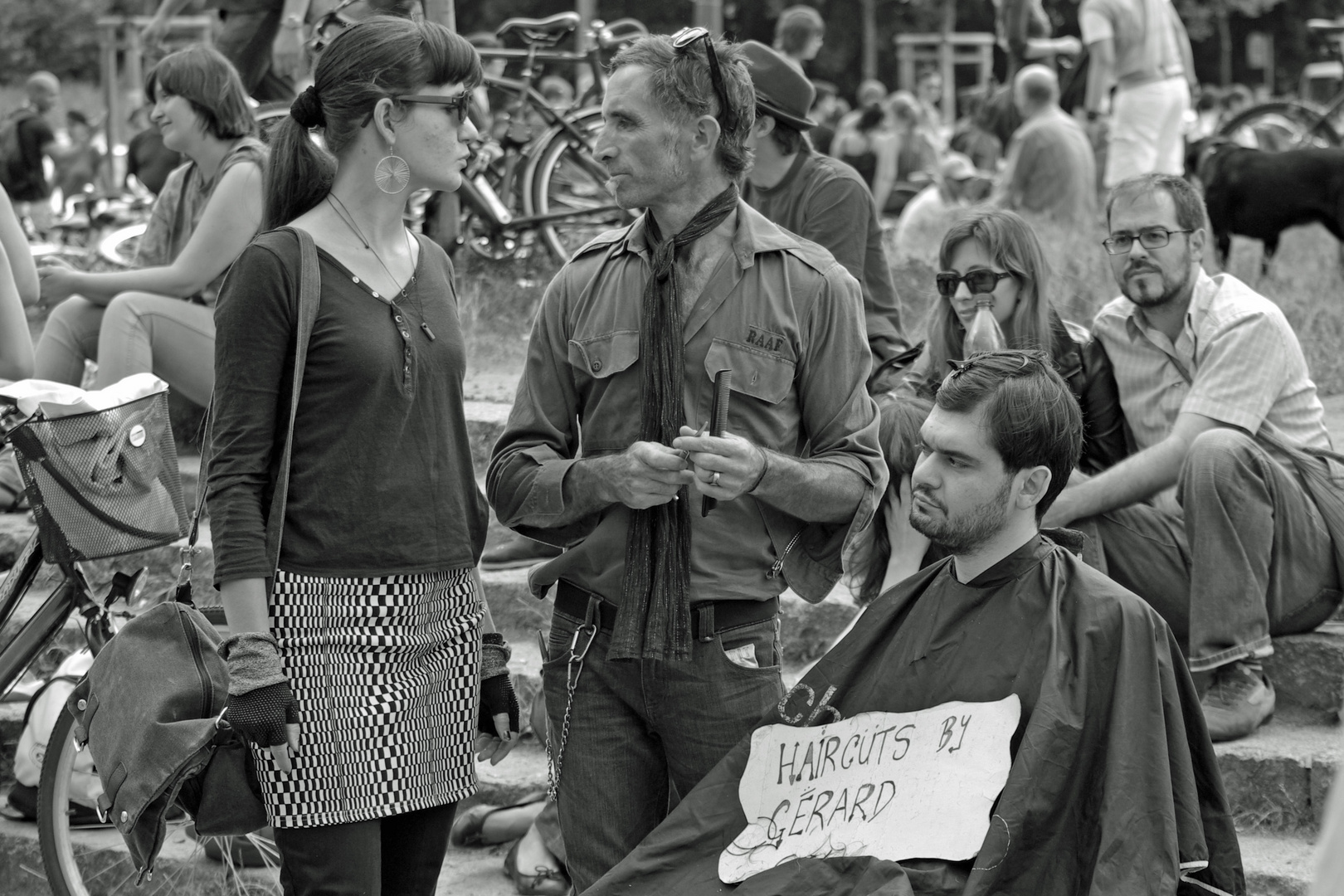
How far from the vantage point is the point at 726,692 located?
284 centimetres

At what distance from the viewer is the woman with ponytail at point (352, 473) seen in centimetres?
264

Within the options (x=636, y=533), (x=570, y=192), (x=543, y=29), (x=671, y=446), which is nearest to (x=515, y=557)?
(x=636, y=533)

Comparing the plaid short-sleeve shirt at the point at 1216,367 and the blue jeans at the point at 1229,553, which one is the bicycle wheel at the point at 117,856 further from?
the plaid short-sleeve shirt at the point at 1216,367

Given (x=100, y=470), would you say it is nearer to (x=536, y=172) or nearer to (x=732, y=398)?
(x=732, y=398)

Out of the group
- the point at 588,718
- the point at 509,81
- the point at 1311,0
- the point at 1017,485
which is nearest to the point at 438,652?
the point at 588,718

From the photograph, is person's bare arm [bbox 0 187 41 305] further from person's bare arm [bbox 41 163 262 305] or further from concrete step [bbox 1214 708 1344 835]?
concrete step [bbox 1214 708 1344 835]

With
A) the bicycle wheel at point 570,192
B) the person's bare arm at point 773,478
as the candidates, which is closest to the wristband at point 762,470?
Result: the person's bare arm at point 773,478

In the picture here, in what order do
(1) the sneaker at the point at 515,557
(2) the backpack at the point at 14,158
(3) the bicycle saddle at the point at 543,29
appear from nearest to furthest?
→ 1. (1) the sneaker at the point at 515,557
2. (3) the bicycle saddle at the point at 543,29
3. (2) the backpack at the point at 14,158

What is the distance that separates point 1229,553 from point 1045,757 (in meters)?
1.65

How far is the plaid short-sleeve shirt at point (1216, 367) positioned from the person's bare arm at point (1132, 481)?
0.09 metres

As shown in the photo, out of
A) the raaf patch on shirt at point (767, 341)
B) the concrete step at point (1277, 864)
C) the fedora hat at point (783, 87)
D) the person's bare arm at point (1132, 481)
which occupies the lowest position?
the concrete step at point (1277, 864)

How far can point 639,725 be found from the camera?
2920 mm

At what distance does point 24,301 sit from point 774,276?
2.48m

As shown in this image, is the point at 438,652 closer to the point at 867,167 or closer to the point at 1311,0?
the point at 867,167
